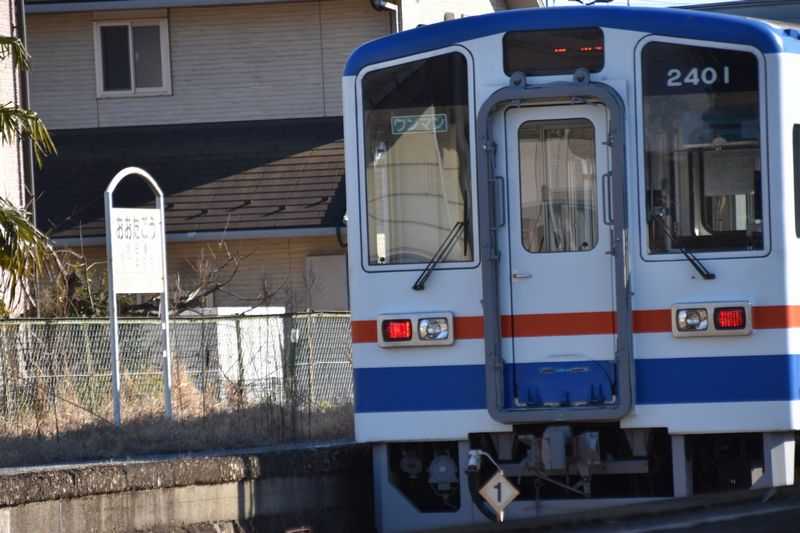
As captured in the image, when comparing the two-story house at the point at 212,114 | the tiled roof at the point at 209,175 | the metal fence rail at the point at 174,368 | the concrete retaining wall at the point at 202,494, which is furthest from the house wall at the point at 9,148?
the concrete retaining wall at the point at 202,494

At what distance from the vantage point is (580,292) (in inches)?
333

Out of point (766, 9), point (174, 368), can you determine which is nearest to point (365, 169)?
point (766, 9)

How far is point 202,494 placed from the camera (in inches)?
337

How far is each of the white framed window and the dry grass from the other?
11007 mm

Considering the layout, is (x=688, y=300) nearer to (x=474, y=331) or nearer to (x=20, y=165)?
(x=474, y=331)

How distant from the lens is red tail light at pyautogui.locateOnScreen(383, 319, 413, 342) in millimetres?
8695

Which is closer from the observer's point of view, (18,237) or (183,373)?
(18,237)

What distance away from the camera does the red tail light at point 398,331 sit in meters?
8.70

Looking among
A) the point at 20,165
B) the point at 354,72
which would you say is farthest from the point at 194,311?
the point at 354,72

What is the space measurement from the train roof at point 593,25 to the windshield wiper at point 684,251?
100 centimetres

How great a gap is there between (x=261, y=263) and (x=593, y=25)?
48.6 feet

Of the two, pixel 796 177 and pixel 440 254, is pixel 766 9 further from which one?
pixel 440 254

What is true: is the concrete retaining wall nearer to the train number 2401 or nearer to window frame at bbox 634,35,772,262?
window frame at bbox 634,35,772,262

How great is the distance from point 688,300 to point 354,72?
2.40m
